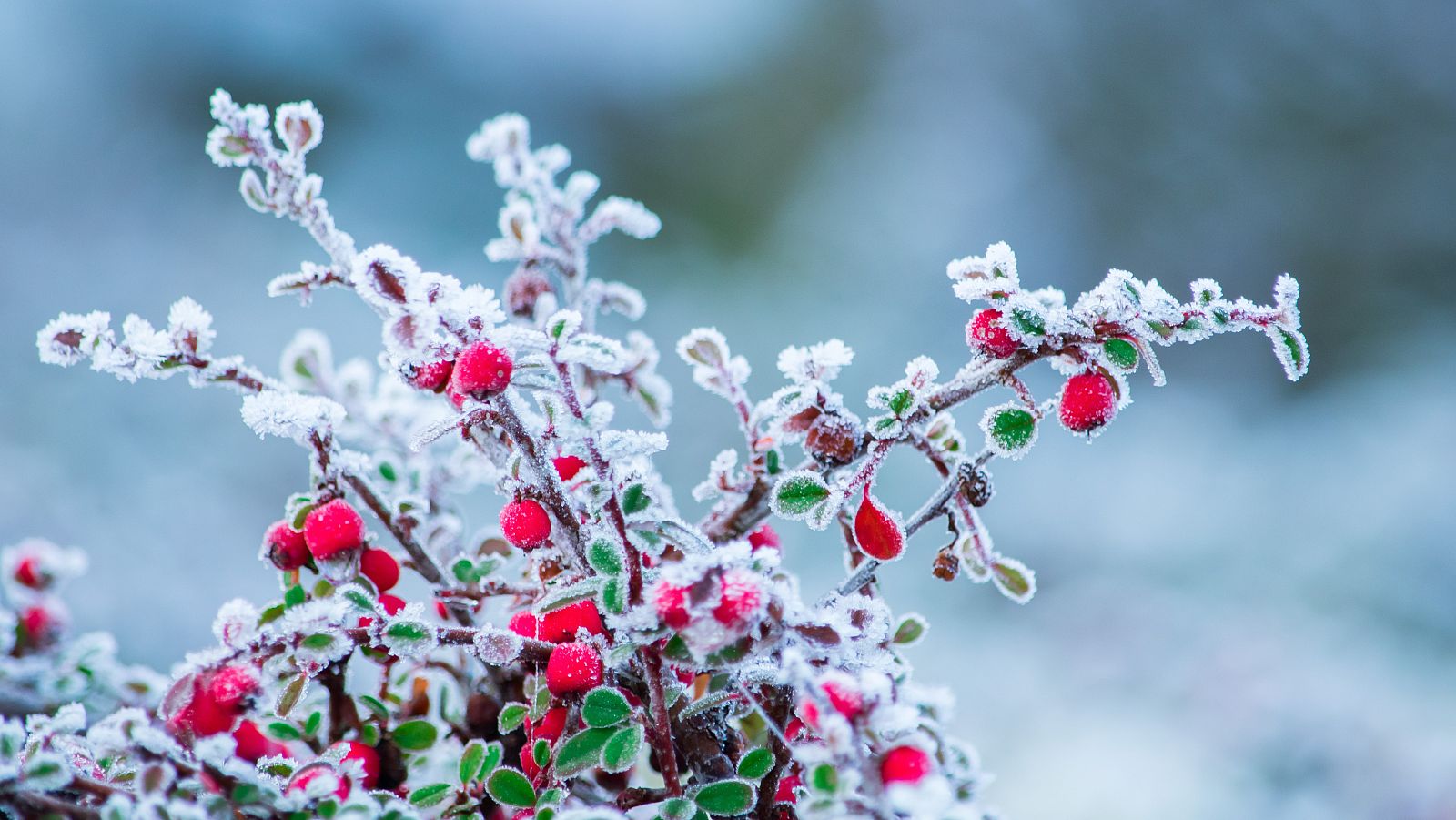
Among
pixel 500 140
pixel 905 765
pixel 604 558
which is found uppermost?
pixel 500 140

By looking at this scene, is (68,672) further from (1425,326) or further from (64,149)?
(1425,326)

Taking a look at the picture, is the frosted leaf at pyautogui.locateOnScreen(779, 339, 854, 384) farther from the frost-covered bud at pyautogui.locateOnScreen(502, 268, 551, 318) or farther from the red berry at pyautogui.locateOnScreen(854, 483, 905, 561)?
the frost-covered bud at pyautogui.locateOnScreen(502, 268, 551, 318)

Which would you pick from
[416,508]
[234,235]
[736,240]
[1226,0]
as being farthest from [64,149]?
[1226,0]

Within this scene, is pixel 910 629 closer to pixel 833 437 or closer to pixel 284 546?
pixel 833 437

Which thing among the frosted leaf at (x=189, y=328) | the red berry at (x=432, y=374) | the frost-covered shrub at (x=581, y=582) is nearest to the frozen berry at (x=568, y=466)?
the frost-covered shrub at (x=581, y=582)

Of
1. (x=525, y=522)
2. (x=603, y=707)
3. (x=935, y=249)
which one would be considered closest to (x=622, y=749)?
(x=603, y=707)

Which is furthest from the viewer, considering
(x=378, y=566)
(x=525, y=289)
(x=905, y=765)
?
(x=525, y=289)
